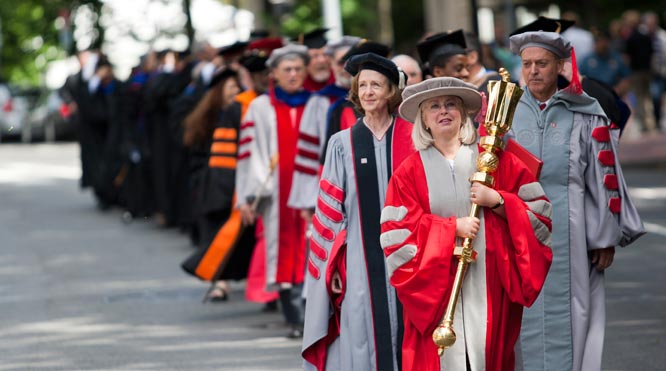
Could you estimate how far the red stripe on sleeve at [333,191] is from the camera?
7535mm

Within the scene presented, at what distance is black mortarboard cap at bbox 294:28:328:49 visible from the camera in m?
11.7

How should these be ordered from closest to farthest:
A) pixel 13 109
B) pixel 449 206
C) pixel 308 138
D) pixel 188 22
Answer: pixel 449 206 → pixel 308 138 → pixel 188 22 → pixel 13 109

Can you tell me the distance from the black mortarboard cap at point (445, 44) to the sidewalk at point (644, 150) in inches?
500

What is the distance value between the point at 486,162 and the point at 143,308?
20.6ft

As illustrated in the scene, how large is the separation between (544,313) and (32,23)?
26.6 m

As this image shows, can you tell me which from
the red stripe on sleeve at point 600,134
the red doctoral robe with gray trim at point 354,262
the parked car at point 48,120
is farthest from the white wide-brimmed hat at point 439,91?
the parked car at point 48,120

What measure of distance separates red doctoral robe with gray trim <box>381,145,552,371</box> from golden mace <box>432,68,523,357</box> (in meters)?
0.07

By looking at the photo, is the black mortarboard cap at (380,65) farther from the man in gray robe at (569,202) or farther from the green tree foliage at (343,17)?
the green tree foliage at (343,17)

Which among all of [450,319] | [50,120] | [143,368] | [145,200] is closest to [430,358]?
[450,319]

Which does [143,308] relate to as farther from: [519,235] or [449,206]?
[519,235]

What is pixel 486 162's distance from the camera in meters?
6.52

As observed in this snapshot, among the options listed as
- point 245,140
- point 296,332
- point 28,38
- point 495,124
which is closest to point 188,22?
point 245,140

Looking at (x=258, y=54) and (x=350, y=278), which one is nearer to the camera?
(x=350, y=278)

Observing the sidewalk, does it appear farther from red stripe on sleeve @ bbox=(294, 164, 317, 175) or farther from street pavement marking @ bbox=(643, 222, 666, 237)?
red stripe on sleeve @ bbox=(294, 164, 317, 175)
